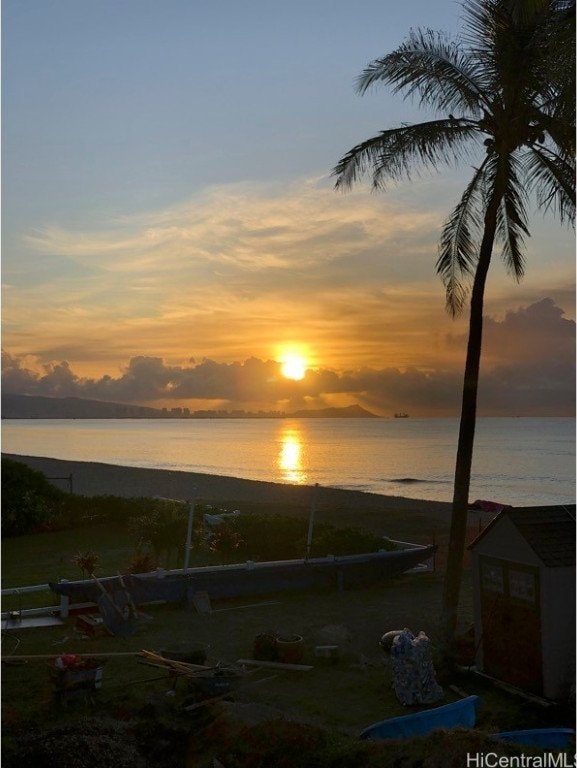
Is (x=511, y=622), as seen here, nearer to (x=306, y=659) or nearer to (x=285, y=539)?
(x=306, y=659)

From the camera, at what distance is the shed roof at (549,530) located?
12.6 m

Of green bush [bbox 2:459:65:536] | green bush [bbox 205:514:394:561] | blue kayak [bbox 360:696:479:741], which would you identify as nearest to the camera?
blue kayak [bbox 360:696:479:741]

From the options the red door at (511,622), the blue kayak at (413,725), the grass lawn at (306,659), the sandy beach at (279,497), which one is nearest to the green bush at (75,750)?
the grass lawn at (306,659)

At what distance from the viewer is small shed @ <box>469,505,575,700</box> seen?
41.0 ft

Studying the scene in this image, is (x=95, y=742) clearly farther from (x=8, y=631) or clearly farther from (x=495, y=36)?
(x=495, y=36)

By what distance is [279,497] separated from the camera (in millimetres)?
56406

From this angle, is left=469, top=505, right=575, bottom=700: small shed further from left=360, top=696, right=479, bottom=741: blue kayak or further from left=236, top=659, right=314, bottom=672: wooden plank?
left=236, top=659, right=314, bottom=672: wooden plank

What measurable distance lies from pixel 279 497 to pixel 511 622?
43.6 meters

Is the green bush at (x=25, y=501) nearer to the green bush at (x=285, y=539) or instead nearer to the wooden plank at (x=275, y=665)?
the green bush at (x=285, y=539)

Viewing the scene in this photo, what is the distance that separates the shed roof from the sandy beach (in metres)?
7.98

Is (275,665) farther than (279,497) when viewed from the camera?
No

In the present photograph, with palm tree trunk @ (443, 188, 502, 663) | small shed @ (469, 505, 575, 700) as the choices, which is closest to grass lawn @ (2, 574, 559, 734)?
small shed @ (469, 505, 575, 700)

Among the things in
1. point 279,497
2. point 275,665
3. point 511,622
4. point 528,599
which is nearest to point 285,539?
point 275,665

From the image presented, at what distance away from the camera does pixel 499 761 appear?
8648 mm
